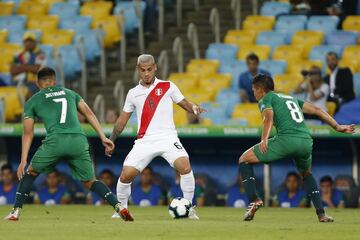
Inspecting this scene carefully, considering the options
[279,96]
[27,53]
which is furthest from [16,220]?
[27,53]

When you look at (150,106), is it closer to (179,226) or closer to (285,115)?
(285,115)

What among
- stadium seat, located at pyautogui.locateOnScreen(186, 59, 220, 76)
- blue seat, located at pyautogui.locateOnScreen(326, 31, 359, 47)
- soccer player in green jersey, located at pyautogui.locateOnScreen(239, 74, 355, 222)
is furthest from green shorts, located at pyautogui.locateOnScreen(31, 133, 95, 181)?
blue seat, located at pyautogui.locateOnScreen(326, 31, 359, 47)

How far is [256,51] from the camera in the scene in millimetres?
22219

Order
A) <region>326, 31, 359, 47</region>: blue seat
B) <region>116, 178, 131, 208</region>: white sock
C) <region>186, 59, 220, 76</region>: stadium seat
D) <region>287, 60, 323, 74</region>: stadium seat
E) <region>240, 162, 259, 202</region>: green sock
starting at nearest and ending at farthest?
<region>240, 162, 259, 202</region>: green sock, <region>116, 178, 131, 208</region>: white sock, <region>287, 60, 323, 74</region>: stadium seat, <region>326, 31, 359, 47</region>: blue seat, <region>186, 59, 220, 76</region>: stadium seat

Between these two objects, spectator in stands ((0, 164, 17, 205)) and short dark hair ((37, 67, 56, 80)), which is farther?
spectator in stands ((0, 164, 17, 205))

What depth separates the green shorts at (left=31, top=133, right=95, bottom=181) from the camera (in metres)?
13.7

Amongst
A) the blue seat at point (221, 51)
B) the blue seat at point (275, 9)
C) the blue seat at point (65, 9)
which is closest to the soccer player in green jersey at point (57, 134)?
the blue seat at point (221, 51)

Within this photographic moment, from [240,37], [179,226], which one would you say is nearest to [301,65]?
[240,37]

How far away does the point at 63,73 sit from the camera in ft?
72.0

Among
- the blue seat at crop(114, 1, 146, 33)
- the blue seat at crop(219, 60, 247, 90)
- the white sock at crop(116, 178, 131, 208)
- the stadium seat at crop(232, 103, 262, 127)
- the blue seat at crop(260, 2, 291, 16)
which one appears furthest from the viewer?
the blue seat at crop(114, 1, 146, 33)

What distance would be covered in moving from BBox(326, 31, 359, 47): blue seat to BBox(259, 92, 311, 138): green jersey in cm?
834

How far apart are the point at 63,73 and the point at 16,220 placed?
26.9ft

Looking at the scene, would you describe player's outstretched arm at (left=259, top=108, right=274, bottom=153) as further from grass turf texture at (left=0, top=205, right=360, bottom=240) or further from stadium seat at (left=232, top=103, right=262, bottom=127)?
stadium seat at (left=232, top=103, right=262, bottom=127)

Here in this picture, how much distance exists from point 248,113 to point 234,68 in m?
2.05
